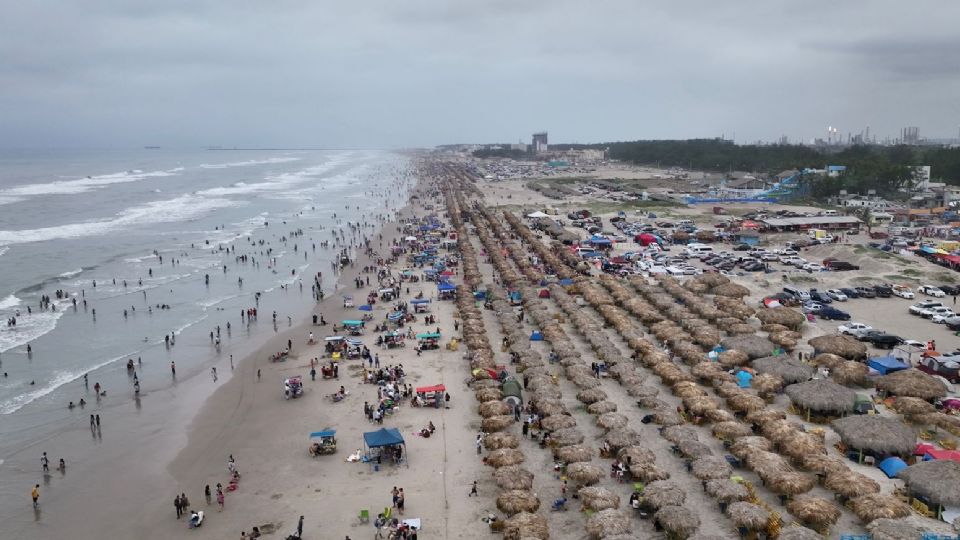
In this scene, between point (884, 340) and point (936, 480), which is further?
point (884, 340)

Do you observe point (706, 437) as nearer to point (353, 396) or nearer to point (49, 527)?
point (353, 396)

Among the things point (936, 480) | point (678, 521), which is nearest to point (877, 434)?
point (936, 480)

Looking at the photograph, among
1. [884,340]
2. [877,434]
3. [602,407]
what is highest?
[884,340]

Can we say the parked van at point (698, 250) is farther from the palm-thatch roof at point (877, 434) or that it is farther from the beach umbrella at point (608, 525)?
the beach umbrella at point (608, 525)

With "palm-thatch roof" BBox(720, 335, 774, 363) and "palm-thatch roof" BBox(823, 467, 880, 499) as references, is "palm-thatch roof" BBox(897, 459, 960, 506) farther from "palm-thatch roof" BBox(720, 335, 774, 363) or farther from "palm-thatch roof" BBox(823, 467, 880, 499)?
"palm-thatch roof" BBox(720, 335, 774, 363)

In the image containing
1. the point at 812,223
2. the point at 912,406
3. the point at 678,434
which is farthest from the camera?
the point at 812,223

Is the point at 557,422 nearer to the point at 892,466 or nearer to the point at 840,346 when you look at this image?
the point at 892,466
